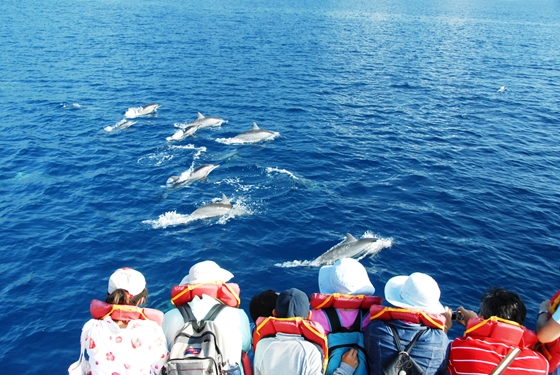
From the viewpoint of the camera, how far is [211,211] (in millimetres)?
26188

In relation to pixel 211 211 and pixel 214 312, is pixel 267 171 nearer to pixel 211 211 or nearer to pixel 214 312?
pixel 211 211

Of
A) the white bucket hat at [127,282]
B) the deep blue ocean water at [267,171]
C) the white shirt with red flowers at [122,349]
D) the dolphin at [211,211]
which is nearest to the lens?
the white shirt with red flowers at [122,349]

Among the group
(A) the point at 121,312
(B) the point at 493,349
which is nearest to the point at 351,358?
(B) the point at 493,349

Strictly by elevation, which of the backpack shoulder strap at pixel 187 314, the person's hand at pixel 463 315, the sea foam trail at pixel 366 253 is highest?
the backpack shoulder strap at pixel 187 314

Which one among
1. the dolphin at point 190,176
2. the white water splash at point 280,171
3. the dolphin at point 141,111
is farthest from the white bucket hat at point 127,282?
the dolphin at point 141,111

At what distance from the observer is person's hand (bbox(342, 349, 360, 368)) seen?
842 centimetres

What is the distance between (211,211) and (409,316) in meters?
19.0

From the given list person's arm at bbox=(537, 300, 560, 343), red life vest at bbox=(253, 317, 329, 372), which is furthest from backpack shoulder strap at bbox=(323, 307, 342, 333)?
person's arm at bbox=(537, 300, 560, 343)

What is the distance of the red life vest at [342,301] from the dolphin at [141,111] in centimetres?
3795

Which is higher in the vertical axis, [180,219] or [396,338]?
[396,338]

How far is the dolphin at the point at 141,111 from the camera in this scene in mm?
43156

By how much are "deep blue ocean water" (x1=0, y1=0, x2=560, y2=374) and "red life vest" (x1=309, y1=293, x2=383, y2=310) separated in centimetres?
1040

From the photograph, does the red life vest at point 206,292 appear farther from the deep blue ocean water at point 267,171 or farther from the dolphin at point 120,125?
the dolphin at point 120,125

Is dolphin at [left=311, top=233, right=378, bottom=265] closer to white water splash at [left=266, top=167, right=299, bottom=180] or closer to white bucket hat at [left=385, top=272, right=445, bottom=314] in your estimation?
white water splash at [left=266, top=167, right=299, bottom=180]
